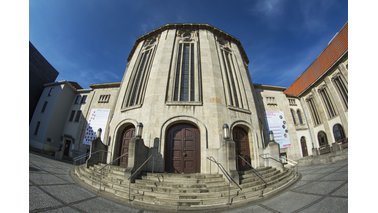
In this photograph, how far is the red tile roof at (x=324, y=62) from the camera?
18.0 meters

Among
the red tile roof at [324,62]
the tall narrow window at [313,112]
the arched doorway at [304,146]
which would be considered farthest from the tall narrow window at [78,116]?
the tall narrow window at [313,112]

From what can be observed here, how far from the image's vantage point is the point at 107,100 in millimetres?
20250

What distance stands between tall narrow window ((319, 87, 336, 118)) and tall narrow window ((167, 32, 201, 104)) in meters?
19.3

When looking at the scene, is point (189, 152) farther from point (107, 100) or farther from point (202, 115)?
point (107, 100)

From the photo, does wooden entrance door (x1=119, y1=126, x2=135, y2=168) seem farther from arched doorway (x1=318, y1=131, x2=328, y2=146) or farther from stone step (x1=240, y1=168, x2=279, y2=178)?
arched doorway (x1=318, y1=131, x2=328, y2=146)

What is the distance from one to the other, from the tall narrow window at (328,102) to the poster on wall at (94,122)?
29.2 metres

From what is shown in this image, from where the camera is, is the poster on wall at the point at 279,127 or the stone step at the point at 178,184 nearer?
the stone step at the point at 178,184

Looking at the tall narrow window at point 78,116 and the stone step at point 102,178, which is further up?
the tall narrow window at point 78,116

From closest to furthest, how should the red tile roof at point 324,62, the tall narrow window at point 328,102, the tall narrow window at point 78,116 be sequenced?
the red tile roof at point 324,62 → the tall narrow window at point 328,102 → the tall narrow window at point 78,116

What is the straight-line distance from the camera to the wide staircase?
5389 mm

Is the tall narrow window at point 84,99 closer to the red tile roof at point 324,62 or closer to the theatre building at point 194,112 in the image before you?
the theatre building at point 194,112

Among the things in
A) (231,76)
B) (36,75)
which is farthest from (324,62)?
(36,75)

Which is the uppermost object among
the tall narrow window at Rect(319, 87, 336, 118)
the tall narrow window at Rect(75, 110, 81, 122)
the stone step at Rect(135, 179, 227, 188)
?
the tall narrow window at Rect(319, 87, 336, 118)

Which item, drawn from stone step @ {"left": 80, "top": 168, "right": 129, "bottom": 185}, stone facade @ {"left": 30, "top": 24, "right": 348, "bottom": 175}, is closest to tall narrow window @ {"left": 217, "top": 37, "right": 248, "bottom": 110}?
stone facade @ {"left": 30, "top": 24, "right": 348, "bottom": 175}
